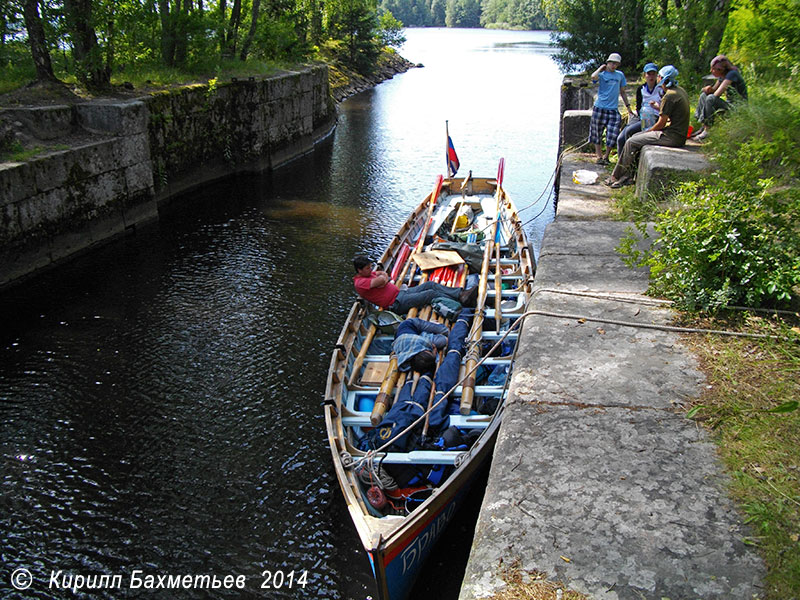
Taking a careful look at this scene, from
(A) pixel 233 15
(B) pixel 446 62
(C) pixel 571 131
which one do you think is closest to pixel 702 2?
(C) pixel 571 131

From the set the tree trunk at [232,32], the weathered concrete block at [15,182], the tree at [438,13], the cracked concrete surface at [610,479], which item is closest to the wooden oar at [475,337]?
the cracked concrete surface at [610,479]

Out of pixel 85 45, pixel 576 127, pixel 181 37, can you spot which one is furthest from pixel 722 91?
pixel 181 37

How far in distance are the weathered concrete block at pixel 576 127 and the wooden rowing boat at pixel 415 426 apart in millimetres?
4171

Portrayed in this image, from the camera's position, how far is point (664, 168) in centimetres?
806

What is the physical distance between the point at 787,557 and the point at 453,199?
1320cm

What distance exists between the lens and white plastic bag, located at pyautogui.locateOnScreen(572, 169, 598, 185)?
10.8 m

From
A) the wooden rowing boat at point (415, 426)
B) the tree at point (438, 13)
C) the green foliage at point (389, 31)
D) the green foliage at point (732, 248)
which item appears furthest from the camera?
the tree at point (438, 13)

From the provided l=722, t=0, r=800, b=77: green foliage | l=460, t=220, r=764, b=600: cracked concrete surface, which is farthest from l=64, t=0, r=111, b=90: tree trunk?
l=460, t=220, r=764, b=600: cracked concrete surface

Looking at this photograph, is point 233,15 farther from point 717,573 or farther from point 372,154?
point 717,573

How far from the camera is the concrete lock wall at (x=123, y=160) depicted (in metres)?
12.3

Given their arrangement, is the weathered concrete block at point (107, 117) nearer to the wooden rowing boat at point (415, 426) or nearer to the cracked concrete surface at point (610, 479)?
the wooden rowing boat at point (415, 426)

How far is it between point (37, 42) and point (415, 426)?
13.6 metres

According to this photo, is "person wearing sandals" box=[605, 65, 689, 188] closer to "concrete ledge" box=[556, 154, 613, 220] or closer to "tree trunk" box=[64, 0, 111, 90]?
"concrete ledge" box=[556, 154, 613, 220]

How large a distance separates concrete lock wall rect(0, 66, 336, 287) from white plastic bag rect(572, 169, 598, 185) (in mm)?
9752
